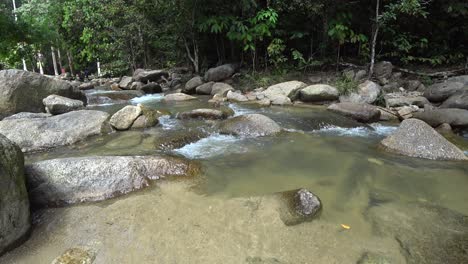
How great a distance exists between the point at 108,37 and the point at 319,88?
524 inches

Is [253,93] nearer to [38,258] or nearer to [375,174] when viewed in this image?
[375,174]

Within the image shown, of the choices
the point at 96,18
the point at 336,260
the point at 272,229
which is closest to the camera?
the point at 336,260

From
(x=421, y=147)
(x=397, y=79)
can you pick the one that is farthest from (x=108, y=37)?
(x=421, y=147)

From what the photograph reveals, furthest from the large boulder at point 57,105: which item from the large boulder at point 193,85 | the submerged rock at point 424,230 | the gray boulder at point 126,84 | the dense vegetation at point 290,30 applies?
the submerged rock at point 424,230

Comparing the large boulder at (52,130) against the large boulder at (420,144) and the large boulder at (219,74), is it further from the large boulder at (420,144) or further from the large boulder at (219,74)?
the large boulder at (219,74)

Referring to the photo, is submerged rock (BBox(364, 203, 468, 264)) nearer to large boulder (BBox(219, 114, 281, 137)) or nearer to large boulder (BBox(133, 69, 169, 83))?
large boulder (BBox(219, 114, 281, 137))

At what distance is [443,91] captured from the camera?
26.1 feet

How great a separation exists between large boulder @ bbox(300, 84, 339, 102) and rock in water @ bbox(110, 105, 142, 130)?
15.8 feet

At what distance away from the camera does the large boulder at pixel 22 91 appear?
715 centimetres

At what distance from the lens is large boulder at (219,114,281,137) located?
581 cm

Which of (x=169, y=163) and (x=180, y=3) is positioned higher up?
(x=180, y=3)

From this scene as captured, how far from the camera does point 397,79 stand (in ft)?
33.2

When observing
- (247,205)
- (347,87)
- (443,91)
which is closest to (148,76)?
(347,87)

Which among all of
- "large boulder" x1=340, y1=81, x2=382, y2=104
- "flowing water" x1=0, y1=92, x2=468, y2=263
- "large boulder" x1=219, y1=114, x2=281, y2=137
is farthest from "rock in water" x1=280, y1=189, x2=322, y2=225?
"large boulder" x1=340, y1=81, x2=382, y2=104
